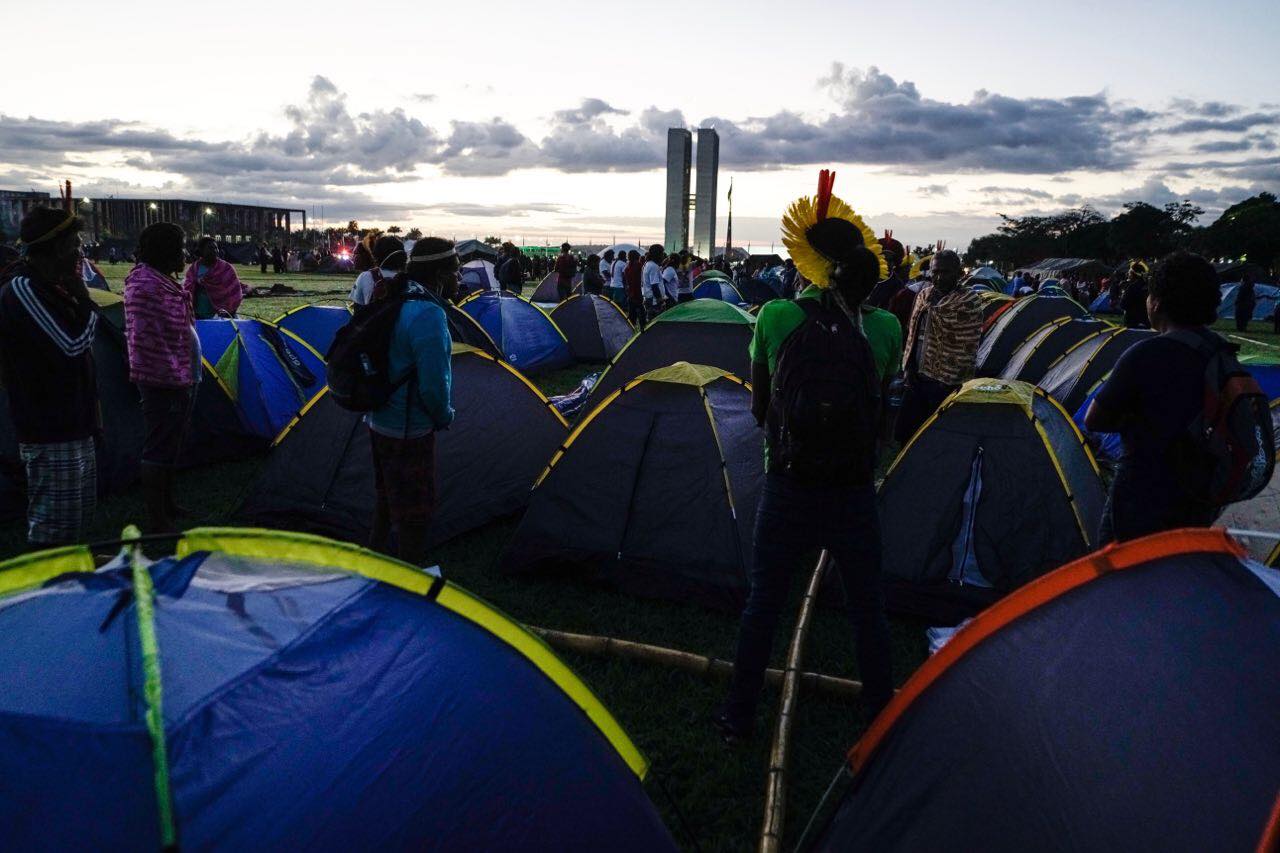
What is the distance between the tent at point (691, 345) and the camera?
8742mm

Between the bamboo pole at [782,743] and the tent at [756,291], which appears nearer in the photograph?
the bamboo pole at [782,743]

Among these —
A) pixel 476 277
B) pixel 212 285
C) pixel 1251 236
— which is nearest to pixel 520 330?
pixel 212 285

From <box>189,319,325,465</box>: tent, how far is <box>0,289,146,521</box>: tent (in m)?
0.70

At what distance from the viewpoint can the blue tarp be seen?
25.1 feet

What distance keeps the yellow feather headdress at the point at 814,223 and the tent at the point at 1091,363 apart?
7502 mm

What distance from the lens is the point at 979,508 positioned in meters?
4.75

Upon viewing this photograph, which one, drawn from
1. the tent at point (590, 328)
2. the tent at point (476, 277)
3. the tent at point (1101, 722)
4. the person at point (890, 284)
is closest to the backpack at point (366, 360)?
the tent at point (1101, 722)

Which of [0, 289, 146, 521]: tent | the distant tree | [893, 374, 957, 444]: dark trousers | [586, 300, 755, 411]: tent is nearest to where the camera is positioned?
[0, 289, 146, 521]: tent

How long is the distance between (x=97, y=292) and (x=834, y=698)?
7528 millimetres

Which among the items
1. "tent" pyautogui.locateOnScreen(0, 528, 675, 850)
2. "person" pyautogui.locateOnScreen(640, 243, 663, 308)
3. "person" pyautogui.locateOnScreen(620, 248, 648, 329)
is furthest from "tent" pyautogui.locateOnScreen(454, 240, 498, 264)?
"tent" pyautogui.locateOnScreen(0, 528, 675, 850)

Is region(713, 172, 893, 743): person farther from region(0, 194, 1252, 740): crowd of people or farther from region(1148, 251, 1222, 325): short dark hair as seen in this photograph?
region(1148, 251, 1222, 325): short dark hair

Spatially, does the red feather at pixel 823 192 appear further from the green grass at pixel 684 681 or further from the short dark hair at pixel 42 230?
the short dark hair at pixel 42 230

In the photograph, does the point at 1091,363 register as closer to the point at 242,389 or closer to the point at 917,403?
the point at 917,403

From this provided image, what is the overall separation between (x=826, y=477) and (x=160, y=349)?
425 centimetres
